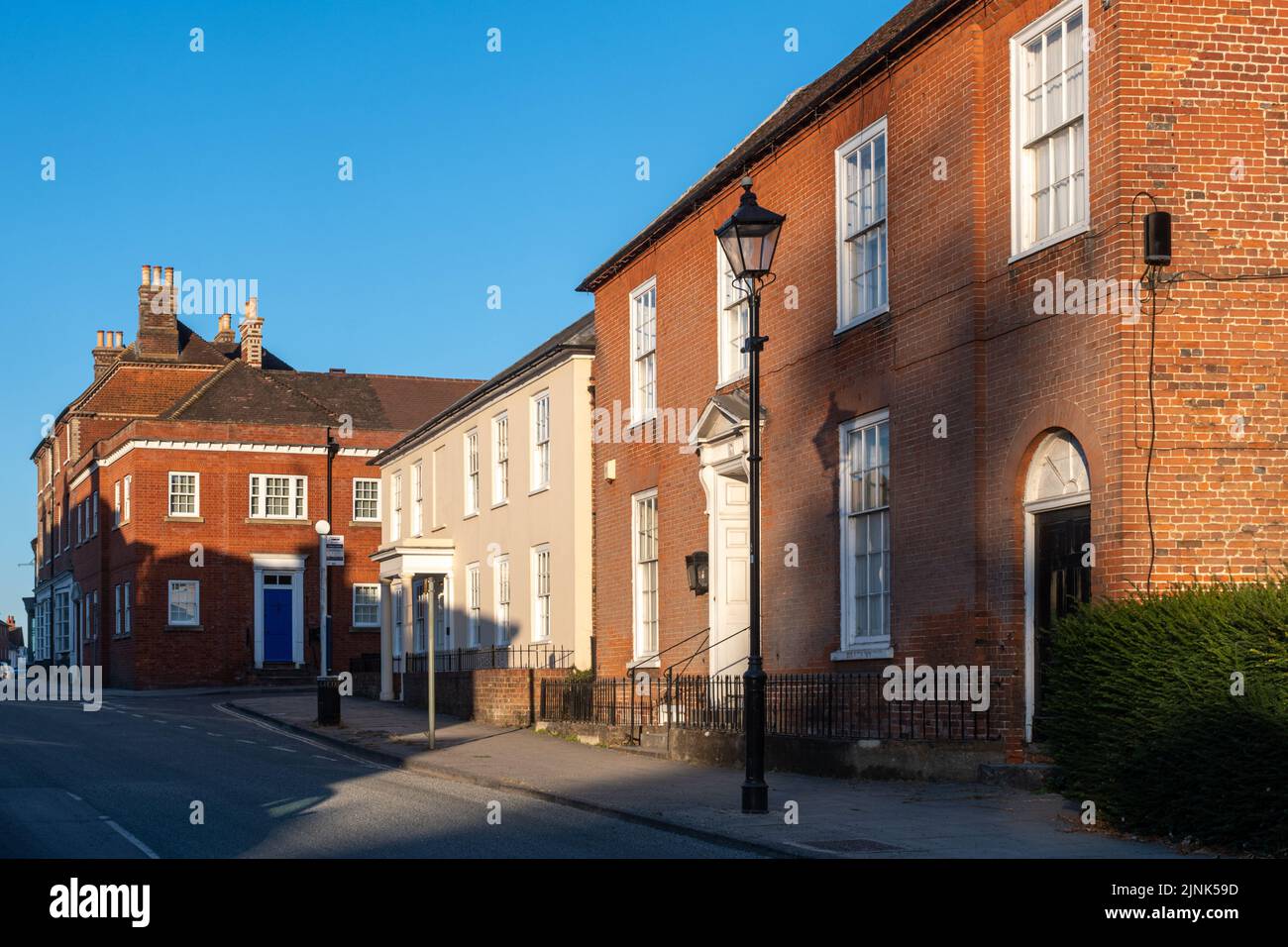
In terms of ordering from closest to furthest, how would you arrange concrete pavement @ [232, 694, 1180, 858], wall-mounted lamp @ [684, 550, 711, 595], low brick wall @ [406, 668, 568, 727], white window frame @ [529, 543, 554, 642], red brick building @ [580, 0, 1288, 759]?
concrete pavement @ [232, 694, 1180, 858] → red brick building @ [580, 0, 1288, 759] → wall-mounted lamp @ [684, 550, 711, 595] → low brick wall @ [406, 668, 568, 727] → white window frame @ [529, 543, 554, 642]

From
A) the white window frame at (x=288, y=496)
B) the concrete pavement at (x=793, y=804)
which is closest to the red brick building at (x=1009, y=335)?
the concrete pavement at (x=793, y=804)

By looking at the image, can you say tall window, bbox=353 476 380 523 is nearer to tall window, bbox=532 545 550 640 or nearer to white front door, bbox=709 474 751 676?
tall window, bbox=532 545 550 640

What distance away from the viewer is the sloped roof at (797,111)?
700 inches

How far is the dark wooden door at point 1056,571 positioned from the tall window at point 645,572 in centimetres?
1040

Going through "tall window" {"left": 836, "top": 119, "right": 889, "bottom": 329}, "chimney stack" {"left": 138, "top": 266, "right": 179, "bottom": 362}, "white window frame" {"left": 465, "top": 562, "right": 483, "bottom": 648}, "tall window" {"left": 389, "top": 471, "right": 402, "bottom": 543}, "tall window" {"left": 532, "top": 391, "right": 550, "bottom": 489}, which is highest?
"chimney stack" {"left": 138, "top": 266, "right": 179, "bottom": 362}

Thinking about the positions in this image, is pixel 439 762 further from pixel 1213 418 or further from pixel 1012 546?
pixel 1213 418

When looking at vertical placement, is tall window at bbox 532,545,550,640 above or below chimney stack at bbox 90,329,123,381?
below

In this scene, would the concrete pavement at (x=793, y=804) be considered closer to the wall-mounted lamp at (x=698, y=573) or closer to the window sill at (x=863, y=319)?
the wall-mounted lamp at (x=698, y=573)

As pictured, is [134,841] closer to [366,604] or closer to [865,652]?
[865,652]

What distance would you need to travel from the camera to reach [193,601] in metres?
50.6

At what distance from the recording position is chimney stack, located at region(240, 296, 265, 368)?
6041 centimetres

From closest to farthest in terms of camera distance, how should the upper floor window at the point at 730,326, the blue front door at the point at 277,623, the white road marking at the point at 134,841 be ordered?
the white road marking at the point at 134,841, the upper floor window at the point at 730,326, the blue front door at the point at 277,623

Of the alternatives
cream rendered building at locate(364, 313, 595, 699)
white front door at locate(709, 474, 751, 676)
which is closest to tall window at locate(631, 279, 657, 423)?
cream rendered building at locate(364, 313, 595, 699)

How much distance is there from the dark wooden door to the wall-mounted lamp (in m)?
7.74
